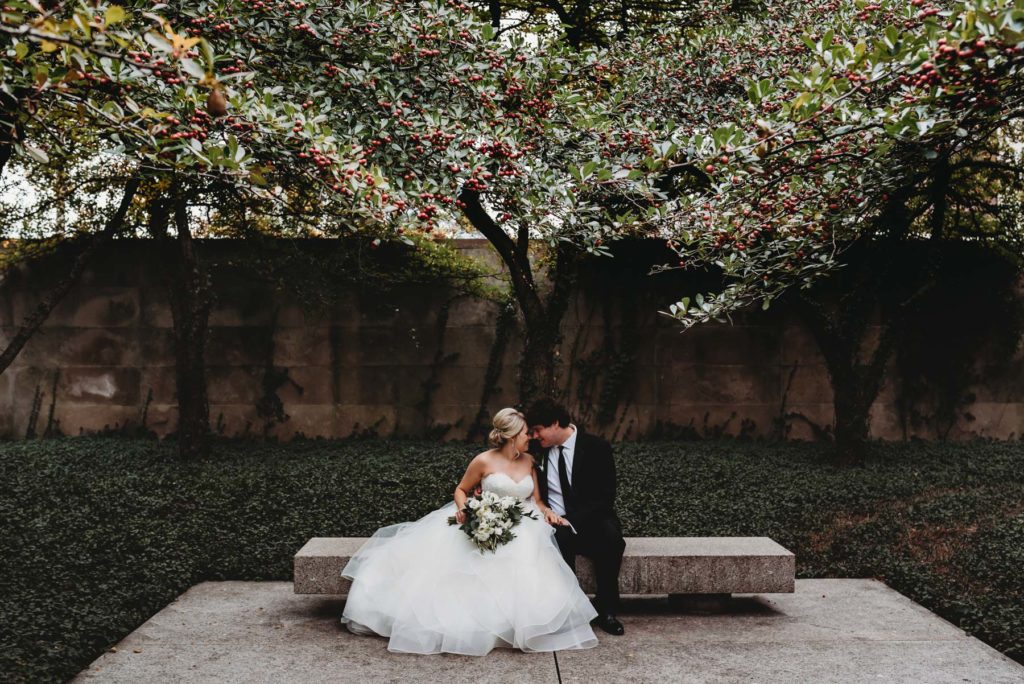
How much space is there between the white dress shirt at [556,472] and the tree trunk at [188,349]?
6.40 metres

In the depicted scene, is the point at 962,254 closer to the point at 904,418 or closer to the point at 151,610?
the point at 904,418

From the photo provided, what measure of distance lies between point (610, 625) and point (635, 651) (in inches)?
15.5

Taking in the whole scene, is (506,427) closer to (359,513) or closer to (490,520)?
(490,520)

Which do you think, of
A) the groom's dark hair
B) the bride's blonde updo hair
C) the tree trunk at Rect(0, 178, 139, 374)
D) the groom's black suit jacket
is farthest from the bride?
the tree trunk at Rect(0, 178, 139, 374)

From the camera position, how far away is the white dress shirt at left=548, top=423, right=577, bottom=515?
6215mm

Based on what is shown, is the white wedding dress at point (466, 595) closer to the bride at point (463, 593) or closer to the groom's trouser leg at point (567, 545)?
the bride at point (463, 593)

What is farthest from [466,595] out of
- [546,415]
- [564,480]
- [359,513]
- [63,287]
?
[63,287]

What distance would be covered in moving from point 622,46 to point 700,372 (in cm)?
506

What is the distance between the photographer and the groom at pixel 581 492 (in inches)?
229

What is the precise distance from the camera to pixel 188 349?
1084 cm

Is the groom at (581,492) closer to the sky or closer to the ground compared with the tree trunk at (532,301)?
closer to the ground

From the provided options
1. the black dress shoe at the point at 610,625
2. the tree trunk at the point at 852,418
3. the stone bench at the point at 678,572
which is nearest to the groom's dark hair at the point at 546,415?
the stone bench at the point at 678,572

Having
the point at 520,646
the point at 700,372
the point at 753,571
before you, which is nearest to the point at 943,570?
the point at 753,571

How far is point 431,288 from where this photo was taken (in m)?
12.5
